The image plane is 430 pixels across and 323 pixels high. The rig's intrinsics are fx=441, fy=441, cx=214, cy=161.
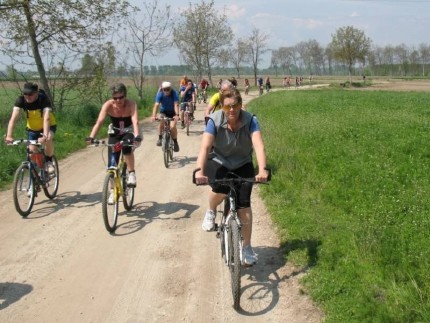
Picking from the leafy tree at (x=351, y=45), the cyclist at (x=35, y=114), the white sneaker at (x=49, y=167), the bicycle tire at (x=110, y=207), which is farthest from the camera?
the leafy tree at (x=351, y=45)

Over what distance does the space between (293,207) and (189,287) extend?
2614 millimetres

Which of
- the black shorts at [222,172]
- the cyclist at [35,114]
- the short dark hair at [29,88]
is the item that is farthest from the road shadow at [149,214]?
the short dark hair at [29,88]

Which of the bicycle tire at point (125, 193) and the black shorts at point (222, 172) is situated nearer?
the black shorts at point (222, 172)

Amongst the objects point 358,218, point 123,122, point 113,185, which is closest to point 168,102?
point 123,122

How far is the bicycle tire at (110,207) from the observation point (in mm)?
6094

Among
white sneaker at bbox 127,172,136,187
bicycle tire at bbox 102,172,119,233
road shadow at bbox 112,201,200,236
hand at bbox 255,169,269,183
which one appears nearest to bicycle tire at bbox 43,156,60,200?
road shadow at bbox 112,201,200,236

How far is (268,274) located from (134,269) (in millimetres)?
1565

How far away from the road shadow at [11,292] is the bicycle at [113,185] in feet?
5.00

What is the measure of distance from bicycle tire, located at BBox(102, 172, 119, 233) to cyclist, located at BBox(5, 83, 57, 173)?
5.33 feet

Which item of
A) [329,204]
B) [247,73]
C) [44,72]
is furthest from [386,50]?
[329,204]

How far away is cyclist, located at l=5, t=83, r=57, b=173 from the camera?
23.5ft

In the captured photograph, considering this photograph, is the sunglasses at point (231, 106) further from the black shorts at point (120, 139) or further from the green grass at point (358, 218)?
the black shorts at point (120, 139)

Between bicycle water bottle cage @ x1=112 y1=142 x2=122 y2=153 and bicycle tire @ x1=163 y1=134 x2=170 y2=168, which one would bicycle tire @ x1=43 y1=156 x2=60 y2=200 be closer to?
bicycle water bottle cage @ x1=112 y1=142 x2=122 y2=153

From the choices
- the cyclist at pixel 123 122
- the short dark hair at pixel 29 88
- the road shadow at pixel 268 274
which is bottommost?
the road shadow at pixel 268 274
